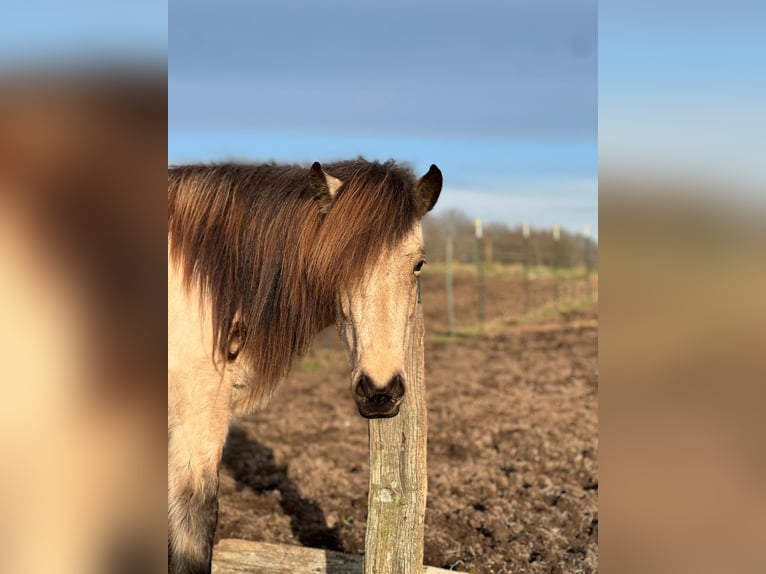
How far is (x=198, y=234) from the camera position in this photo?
2.79 meters

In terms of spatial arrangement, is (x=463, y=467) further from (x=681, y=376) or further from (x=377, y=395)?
(x=681, y=376)

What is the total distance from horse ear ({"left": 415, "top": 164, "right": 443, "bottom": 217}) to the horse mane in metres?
0.04

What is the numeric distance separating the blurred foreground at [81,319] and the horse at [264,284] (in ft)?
5.71

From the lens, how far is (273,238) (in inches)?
111

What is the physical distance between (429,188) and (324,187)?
47cm

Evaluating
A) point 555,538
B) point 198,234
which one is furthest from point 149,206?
point 555,538

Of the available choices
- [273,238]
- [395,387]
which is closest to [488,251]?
[273,238]

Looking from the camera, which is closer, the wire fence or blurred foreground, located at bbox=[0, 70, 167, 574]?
blurred foreground, located at bbox=[0, 70, 167, 574]

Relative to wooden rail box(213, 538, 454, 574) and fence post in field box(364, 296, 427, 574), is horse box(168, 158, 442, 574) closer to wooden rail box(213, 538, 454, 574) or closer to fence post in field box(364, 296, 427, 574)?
fence post in field box(364, 296, 427, 574)

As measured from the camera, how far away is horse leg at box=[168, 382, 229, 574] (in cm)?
280

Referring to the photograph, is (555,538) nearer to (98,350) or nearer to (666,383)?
(666,383)

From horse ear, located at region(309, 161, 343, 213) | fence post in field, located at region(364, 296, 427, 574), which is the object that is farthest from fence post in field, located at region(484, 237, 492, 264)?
horse ear, located at region(309, 161, 343, 213)

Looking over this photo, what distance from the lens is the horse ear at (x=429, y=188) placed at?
269 cm

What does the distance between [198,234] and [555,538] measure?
3.21 meters
